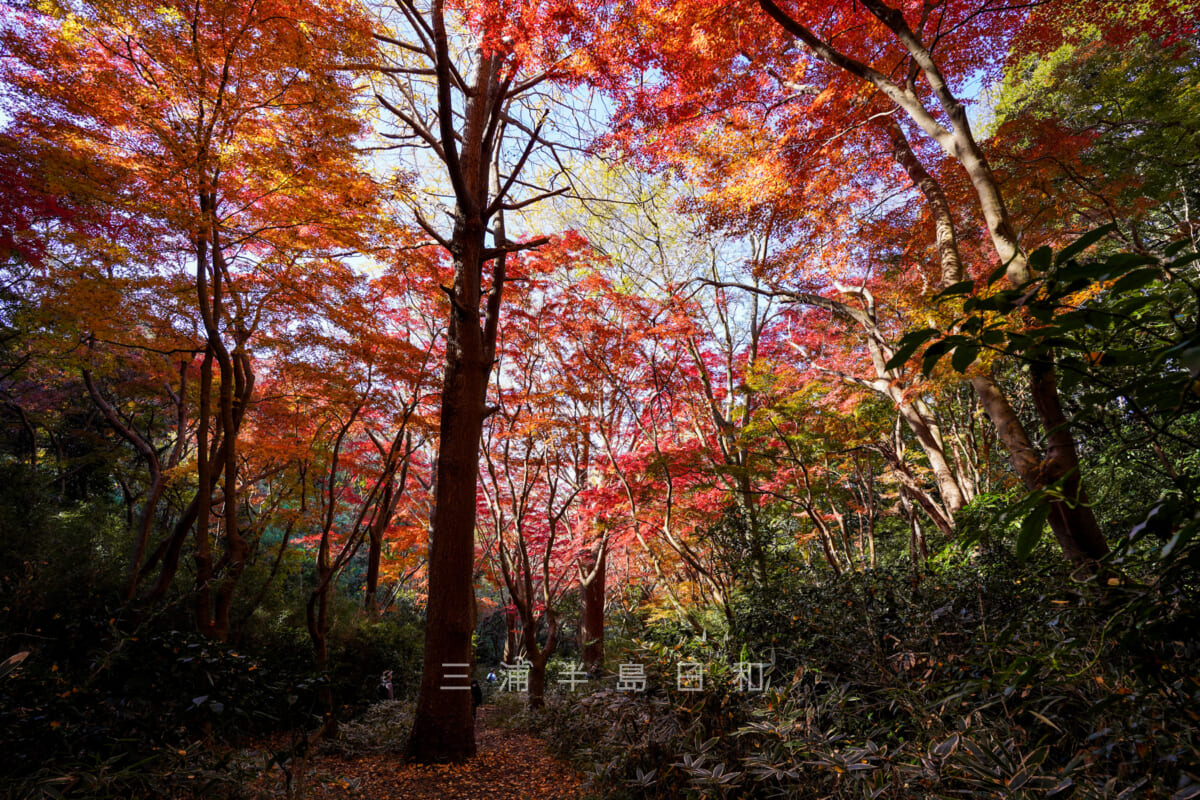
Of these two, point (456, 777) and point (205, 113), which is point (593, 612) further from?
point (205, 113)

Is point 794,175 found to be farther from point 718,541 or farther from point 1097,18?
point 718,541

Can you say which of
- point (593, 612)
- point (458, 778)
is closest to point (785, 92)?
point (458, 778)

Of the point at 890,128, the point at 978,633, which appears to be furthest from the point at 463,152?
the point at 978,633

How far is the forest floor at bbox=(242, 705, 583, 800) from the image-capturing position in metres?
4.12

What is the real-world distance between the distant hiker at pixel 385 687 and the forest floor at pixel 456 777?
415cm

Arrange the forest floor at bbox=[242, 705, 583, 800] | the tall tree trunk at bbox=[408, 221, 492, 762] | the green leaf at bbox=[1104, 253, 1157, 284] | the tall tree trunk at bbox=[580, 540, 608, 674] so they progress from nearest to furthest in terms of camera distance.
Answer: the green leaf at bbox=[1104, 253, 1157, 284] → the forest floor at bbox=[242, 705, 583, 800] → the tall tree trunk at bbox=[408, 221, 492, 762] → the tall tree trunk at bbox=[580, 540, 608, 674]

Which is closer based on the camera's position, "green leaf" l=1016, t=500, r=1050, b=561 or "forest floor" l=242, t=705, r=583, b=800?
"green leaf" l=1016, t=500, r=1050, b=561

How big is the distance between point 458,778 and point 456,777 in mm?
26

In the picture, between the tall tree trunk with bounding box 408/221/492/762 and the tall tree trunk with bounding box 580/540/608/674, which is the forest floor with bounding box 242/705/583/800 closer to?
the tall tree trunk with bounding box 408/221/492/762

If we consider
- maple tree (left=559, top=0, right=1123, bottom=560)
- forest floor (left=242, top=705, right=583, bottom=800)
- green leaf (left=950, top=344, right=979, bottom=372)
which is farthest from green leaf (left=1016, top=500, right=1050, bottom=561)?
forest floor (left=242, top=705, right=583, bottom=800)

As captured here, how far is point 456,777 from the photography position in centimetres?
450

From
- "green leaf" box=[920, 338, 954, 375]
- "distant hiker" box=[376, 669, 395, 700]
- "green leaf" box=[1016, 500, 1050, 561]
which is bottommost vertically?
"distant hiker" box=[376, 669, 395, 700]

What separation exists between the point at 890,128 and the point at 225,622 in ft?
26.3

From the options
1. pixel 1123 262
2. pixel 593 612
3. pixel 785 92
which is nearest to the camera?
pixel 1123 262
